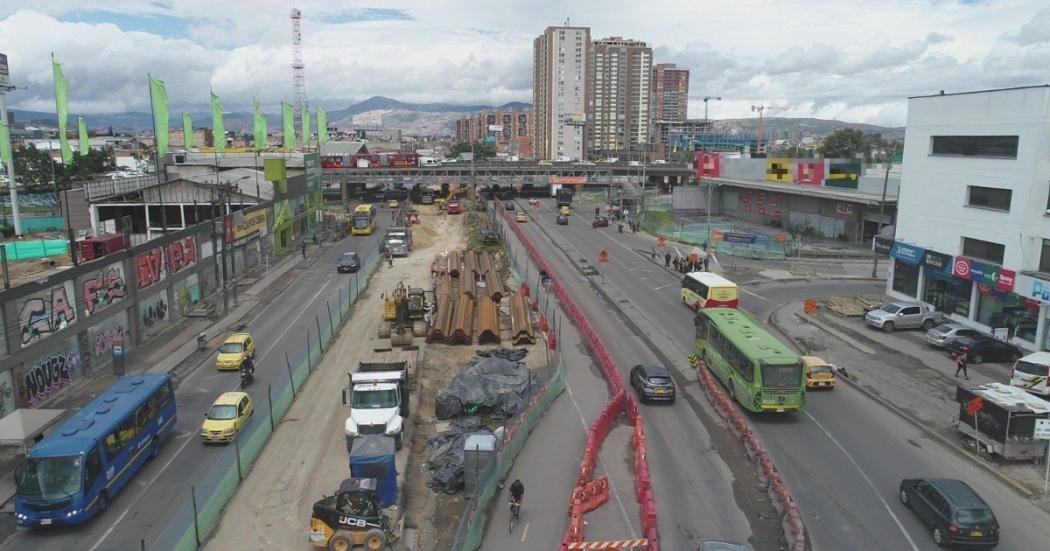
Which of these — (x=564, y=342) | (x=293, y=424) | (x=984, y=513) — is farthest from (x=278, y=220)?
(x=984, y=513)

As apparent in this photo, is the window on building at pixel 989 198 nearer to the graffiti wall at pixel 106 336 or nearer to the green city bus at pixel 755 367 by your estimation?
the green city bus at pixel 755 367

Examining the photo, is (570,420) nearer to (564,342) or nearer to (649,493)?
(649,493)

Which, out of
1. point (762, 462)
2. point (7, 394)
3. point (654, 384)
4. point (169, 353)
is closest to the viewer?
point (762, 462)

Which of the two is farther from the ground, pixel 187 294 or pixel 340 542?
pixel 187 294

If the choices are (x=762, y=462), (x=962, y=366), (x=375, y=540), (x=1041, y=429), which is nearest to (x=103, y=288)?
(x=375, y=540)

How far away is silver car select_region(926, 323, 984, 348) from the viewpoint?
111 ft

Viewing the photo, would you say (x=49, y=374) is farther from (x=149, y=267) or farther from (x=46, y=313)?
(x=149, y=267)

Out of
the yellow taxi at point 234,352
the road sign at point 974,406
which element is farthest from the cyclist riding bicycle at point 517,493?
the yellow taxi at point 234,352

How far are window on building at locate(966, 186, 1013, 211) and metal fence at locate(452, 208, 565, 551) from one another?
23.0 meters

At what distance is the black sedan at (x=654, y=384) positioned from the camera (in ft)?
86.2

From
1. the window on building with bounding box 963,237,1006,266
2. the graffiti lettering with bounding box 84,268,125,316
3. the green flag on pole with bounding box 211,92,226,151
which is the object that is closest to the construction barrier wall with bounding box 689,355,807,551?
the window on building with bounding box 963,237,1006,266

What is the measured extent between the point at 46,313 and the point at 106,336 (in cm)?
437

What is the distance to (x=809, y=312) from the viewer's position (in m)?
40.2

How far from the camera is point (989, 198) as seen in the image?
1411 inches
